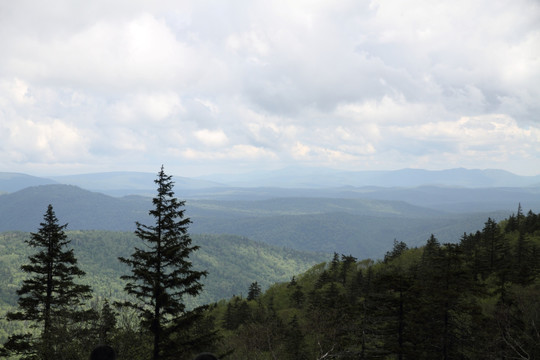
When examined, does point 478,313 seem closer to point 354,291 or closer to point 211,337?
point 211,337

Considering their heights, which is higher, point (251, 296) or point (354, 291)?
point (354, 291)

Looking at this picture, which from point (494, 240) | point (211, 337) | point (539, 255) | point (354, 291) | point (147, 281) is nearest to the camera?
point (147, 281)

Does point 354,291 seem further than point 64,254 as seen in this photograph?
Yes

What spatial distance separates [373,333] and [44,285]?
2323 cm

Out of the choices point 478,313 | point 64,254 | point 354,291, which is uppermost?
point 64,254

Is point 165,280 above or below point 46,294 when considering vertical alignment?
above

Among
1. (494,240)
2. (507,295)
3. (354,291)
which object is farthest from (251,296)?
(507,295)

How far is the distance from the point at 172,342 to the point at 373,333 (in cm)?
1292

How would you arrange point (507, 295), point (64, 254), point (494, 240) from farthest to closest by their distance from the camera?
point (494, 240) → point (507, 295) → point (64, 254)

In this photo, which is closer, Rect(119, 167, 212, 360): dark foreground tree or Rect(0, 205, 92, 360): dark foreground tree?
Rect(119, 167, 212, 360): dark foreground tree

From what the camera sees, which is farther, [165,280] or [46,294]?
[46,294]

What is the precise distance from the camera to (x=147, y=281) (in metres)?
18.1

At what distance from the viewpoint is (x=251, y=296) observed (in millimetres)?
89188

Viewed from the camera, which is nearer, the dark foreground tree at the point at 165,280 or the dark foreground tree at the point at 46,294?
the dark foreground tree at the point at 165,280
